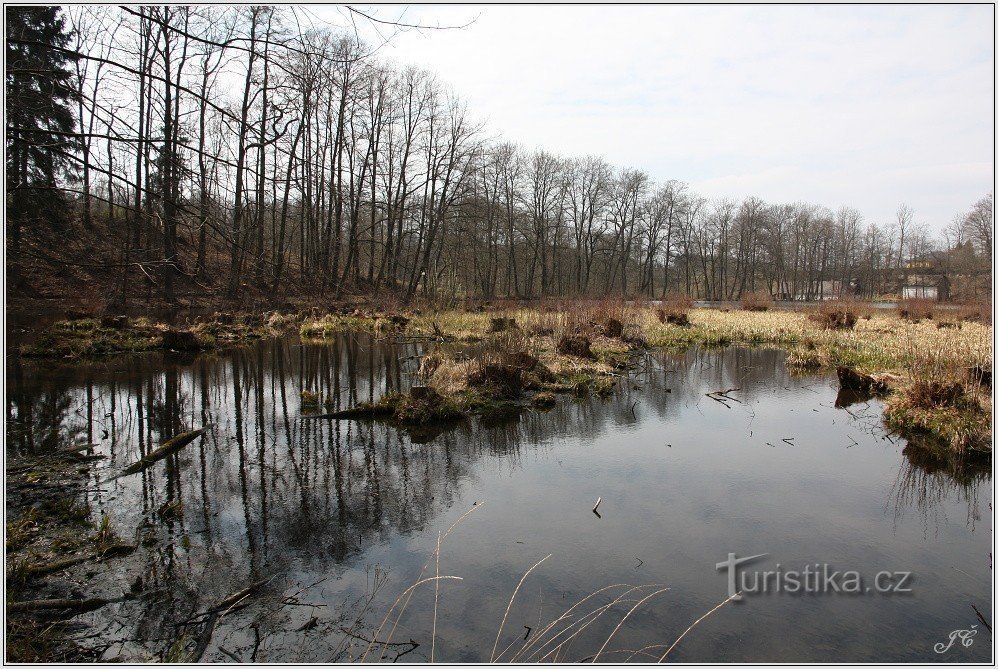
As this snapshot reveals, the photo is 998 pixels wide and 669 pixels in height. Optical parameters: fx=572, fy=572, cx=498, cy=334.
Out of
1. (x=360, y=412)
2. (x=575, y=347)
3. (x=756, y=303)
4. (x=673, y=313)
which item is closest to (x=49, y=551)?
(x=360, y=412)

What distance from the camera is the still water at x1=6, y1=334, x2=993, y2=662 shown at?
3.62 meters

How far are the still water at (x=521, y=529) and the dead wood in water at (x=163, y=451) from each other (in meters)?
0.18

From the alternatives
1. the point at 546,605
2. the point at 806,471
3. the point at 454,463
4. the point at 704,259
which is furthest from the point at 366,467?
the point at 704,259

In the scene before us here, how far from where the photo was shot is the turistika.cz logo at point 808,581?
4.24 m

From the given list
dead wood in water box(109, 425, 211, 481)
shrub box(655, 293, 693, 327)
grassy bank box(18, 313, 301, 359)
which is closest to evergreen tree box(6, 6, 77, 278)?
dead wood in water box(109, 425, 211, 481)

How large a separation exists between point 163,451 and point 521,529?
4.58 meters

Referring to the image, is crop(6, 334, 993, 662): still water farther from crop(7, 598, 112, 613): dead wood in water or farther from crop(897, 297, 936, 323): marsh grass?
crop(897, 297, 936, 323): marsh grass

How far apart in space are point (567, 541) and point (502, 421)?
13.6 ft

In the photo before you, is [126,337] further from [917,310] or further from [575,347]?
[917,310]

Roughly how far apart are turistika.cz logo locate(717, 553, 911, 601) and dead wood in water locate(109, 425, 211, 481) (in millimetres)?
6021

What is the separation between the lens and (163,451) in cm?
688

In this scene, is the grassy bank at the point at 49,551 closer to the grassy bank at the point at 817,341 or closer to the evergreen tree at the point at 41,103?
the evergreen tree at the point at 41,103
